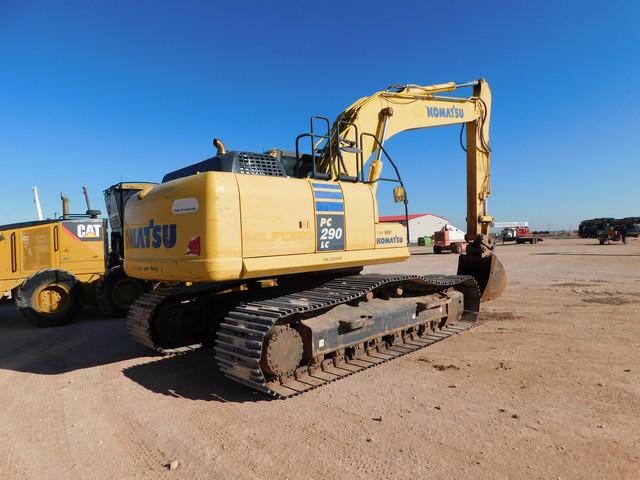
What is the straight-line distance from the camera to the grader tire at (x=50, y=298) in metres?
8.60

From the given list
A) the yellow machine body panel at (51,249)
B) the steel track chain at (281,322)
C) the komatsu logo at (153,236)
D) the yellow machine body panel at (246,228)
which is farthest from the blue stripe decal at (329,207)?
the yellow machine body panel at (51,249)

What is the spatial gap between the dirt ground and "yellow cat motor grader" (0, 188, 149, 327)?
2.26 metres

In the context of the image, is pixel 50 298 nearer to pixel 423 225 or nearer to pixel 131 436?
pixel 131 436

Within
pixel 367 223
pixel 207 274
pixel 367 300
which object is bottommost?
pixel 367 300

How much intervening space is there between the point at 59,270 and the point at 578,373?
9501 mm

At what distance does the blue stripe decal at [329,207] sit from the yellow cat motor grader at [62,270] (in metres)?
5.49

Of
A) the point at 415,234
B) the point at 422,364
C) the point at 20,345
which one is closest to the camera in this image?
the point at 422,364

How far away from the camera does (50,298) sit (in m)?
8.93

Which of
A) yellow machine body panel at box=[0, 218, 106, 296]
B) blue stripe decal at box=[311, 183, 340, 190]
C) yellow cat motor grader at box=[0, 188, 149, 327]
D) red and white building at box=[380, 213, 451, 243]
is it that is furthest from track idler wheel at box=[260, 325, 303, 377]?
red and white building at box=[380, 213, 451, 243]

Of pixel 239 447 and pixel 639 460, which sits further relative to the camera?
pixel 239 447

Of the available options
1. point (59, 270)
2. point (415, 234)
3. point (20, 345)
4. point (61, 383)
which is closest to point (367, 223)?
point (61, 383)

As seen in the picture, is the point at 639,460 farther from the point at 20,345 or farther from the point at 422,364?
the point at 20,345

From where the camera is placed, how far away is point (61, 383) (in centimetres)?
518

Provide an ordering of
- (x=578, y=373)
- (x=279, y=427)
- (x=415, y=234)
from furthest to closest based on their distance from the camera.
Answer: (x=415, y=234) < (x=578, y=373) < (x=279, y=427)
